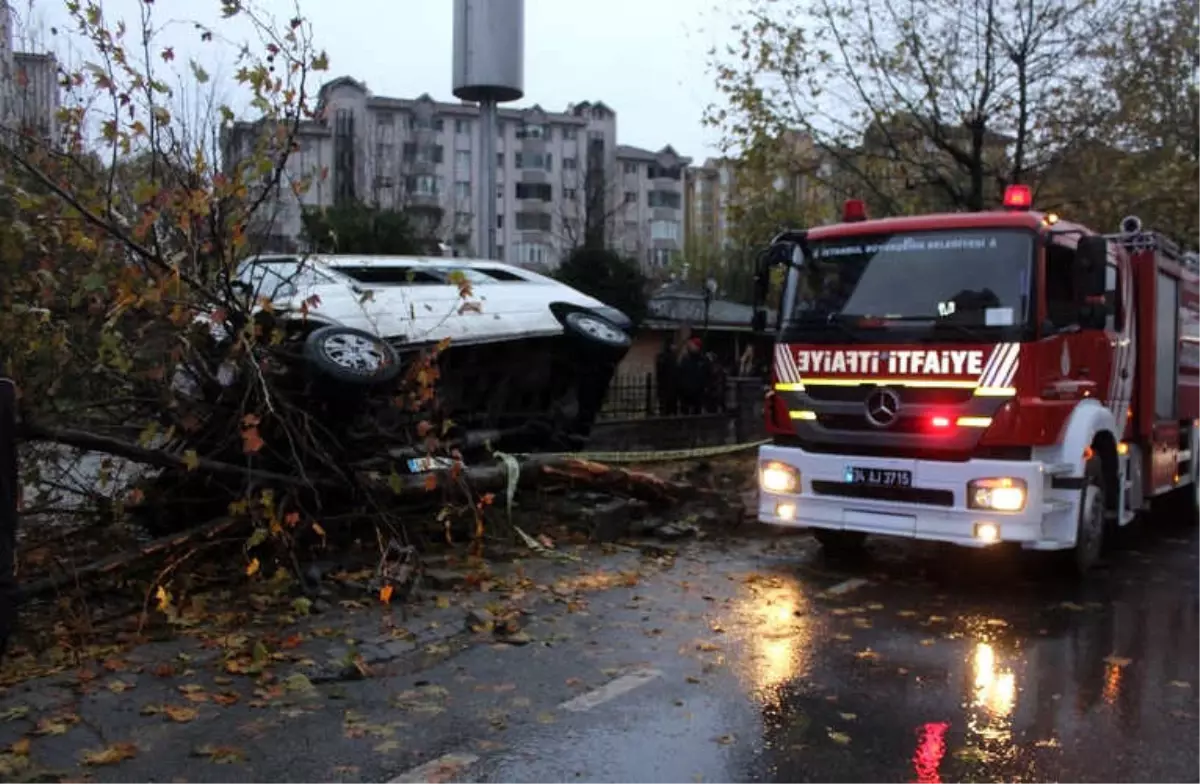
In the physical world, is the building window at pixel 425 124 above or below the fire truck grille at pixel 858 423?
above

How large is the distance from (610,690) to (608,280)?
23.5 meters

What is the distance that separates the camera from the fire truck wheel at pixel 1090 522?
26.3 feet

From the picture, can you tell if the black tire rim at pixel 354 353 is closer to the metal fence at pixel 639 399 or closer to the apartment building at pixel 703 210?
the metal fence at pixel 639 399

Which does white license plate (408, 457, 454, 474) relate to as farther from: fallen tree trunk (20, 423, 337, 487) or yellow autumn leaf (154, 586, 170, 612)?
yellow autumn leaf (154, 586, 170, 612)

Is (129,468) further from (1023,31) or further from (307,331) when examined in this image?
(1023,31)

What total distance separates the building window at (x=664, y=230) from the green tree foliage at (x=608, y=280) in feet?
200

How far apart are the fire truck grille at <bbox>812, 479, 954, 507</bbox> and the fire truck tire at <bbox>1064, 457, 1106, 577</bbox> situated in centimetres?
107

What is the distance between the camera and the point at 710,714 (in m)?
5.11

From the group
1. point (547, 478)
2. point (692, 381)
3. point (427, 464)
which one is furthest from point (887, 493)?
point (692, 381)

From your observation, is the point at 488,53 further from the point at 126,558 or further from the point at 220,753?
the point at 220,753

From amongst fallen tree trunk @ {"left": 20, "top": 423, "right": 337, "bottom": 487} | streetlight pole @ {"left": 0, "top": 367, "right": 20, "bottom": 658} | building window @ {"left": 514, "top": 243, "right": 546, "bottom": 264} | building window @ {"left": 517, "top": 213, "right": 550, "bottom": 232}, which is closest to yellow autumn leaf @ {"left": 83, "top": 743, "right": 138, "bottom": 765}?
streetlight pole @ {"left": 0, "top": 367, "right": 20, "bottom": 658}

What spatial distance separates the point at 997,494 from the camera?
741 centimetres

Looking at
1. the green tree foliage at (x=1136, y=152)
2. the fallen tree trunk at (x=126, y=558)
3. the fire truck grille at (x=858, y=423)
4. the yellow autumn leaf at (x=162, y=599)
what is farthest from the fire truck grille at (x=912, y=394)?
the green tree foliage at (x=1136, y=152)

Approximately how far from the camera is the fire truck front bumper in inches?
291
